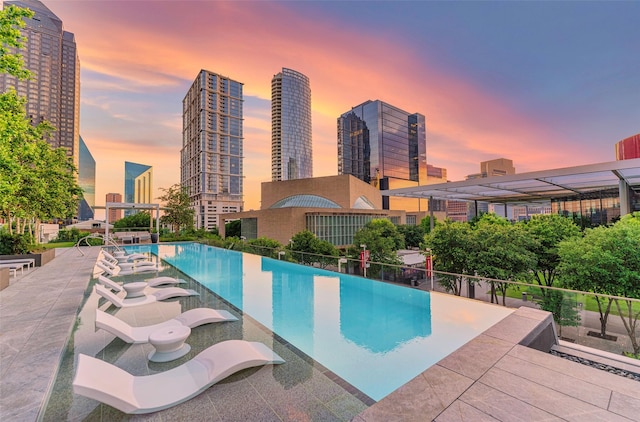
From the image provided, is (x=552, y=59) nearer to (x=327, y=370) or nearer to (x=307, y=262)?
(x=307, y=262)

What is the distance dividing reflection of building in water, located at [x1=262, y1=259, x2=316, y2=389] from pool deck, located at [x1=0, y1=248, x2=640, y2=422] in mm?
872

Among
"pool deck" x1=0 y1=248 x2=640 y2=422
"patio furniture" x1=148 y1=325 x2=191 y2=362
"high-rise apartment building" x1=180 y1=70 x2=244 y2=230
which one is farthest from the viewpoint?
"high-rise apartment building" x1=180 y1=70 x2=244 y2=230

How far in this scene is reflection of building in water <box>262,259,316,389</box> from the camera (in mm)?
3617

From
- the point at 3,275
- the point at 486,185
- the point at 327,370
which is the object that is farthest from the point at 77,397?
the point at 486,185

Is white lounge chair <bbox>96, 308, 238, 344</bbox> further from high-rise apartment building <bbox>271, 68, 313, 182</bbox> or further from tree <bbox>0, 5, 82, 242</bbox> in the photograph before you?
high-rise apartment building <bbox>271, 68, 313, 182</bbox>

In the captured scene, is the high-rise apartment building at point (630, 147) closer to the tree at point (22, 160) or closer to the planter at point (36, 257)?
the tree at point (22, 160)

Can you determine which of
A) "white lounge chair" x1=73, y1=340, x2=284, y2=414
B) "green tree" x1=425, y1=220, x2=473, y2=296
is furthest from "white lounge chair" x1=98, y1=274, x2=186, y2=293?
"green tree" x1=425, y1=220, x2=473, y2=296

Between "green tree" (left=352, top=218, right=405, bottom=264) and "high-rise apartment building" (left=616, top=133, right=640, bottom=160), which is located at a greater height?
"high-rise apartment building" (left=616, top=133, right=640, bottom=160)

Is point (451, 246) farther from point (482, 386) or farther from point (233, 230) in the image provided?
point (233, 230)

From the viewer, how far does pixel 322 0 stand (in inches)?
607

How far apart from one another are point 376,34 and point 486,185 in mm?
10989

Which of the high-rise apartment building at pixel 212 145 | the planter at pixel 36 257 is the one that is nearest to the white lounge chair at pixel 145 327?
the planter at pixel 36 257

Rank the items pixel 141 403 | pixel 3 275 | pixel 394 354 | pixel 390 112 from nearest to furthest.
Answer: pixel 141 403
pixel 394 354
pixel 3 275
pixel 390 112

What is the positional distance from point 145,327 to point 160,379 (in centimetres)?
216
